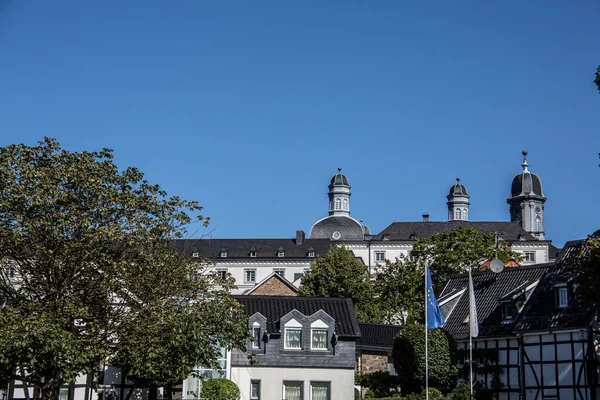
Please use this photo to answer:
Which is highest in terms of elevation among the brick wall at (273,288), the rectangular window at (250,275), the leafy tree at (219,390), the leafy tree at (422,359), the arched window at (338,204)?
the arched window at (338,204)

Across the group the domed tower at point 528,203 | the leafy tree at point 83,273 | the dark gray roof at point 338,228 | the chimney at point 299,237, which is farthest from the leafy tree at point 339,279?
the domed tower at point 528,203

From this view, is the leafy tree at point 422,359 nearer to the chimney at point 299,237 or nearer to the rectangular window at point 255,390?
the rectangular window at point 255,390

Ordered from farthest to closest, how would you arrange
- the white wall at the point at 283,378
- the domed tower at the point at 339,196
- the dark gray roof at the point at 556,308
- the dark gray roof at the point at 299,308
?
the domed tower at the point at 339,196
the dark gray roof at the point at 299,308
the white wall at the point at 283,378
the dark gray roof at the point at 556,308

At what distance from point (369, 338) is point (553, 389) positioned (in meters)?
15.1

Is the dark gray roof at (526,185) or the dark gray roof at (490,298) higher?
the dark gray roof at (526,185)

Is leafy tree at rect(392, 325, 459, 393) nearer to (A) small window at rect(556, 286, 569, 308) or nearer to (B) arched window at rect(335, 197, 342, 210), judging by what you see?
(A) small window at rect(556, 286, 569, 308)

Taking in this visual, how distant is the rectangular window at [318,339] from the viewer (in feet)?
166

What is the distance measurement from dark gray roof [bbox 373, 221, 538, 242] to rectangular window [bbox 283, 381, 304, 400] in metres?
91.9

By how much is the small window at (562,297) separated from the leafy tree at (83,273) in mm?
17995

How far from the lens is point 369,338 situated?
58688 millimetres

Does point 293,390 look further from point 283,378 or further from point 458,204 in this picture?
point 458,204

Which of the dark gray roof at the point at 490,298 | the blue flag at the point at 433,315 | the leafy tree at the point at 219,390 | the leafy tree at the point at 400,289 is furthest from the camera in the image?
the leafy tree at the point at 400,289

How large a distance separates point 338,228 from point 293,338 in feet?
322

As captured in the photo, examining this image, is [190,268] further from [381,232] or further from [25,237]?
[381,232]
